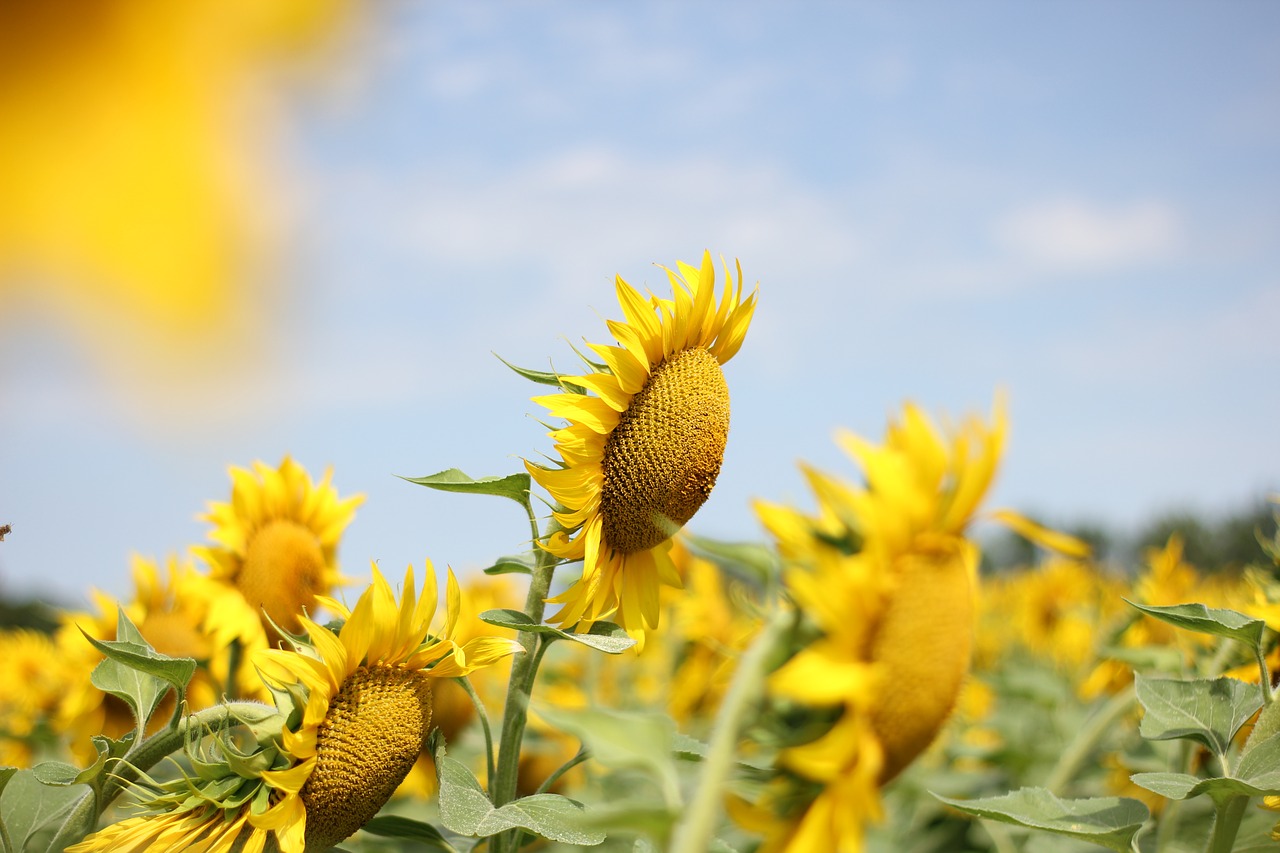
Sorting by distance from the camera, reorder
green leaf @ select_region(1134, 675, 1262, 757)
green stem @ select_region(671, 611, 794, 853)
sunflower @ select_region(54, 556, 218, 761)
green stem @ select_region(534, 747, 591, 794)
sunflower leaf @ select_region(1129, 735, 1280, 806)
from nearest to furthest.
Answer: green stem @ select_region(671, 611, 794, 853) → sunflower leaf @ select_region(1129, 735, 1280, 806) → green stem @ select_region(534, 747, 591, 794) → green leaf @ select_region(1134, 675, 1262, 757) → sunflower @ select_region(54, 556, 218, 761)

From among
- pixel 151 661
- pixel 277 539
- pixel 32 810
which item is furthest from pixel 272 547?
pixel 151 661

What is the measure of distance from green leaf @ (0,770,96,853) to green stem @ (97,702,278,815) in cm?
9

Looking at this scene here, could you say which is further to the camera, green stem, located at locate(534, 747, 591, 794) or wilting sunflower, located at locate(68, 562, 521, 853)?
green stem, located at locate(534, 747, 591, 794)

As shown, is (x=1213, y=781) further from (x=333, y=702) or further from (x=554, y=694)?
(x=554, y=694)

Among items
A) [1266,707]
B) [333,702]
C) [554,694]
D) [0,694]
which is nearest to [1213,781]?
[1266,707]

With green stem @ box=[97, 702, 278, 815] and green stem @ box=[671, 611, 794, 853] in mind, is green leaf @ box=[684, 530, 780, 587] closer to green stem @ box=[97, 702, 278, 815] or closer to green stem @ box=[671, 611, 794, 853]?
green stem @ box=[671, 611, 794, 853]

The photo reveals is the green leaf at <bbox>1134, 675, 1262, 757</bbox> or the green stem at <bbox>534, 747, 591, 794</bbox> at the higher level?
the green leaf at <bbox>1134, 675, 1262, 757</bbox>

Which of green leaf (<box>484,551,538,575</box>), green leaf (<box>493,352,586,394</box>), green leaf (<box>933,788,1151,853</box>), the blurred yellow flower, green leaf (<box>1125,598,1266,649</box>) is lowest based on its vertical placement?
the blurred yellow flower

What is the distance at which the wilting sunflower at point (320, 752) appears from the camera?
5.05ft

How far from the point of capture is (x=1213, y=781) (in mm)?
1648

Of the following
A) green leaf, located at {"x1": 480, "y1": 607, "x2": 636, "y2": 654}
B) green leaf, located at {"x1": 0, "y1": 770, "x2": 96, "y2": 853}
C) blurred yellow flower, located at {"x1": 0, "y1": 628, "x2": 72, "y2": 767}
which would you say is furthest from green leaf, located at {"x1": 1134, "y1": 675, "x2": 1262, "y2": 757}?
blurred yellow flower, located at {"x1": 0, "y1": 628, "x2": 72, "y2": 767}

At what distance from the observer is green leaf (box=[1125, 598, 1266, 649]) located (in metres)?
1.80

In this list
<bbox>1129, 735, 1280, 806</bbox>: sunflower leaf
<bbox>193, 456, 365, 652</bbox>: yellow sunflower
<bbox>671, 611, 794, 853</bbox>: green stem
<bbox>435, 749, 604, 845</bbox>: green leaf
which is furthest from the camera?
<bbox>193, 456, 365, 652</bbox>: yellow sunflower

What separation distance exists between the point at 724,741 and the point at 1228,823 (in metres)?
1.31
